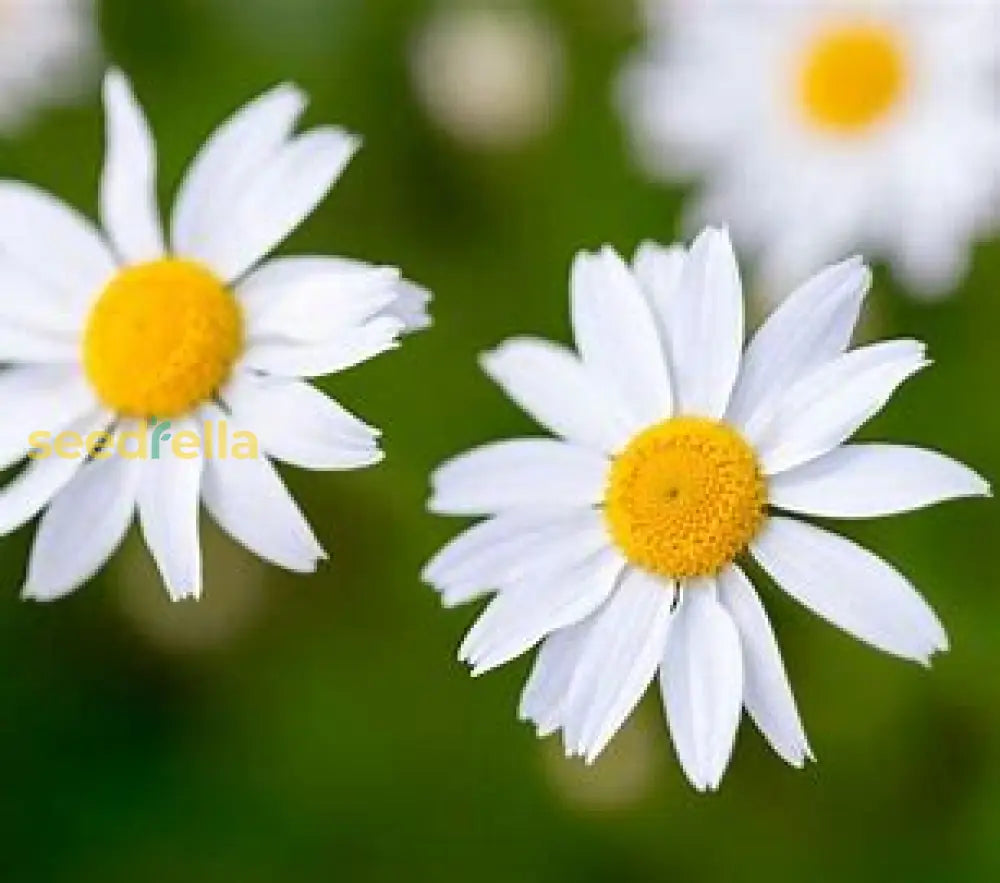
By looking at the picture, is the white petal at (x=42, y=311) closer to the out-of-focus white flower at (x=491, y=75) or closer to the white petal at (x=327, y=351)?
the white petal at (x=327, y=351)

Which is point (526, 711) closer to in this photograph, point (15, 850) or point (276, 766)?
point (276, 766)

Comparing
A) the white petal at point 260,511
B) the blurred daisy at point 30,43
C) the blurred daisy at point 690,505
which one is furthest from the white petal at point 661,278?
the blurred daisy at point 30,43

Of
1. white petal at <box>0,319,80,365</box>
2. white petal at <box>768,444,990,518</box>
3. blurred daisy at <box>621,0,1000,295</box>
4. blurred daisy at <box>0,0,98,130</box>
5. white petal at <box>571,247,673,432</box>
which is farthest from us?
blurred daisy at <box>0,0,98,130</box>

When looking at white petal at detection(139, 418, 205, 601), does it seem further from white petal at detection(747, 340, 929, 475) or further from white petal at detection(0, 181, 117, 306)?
white petal at detection(747, 340, 929, 475)

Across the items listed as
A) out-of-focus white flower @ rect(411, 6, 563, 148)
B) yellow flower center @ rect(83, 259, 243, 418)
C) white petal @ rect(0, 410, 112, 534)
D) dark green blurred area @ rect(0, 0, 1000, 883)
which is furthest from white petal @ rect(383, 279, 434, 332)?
out-of-focus white flower @ rect(411, 6, 563, 148)

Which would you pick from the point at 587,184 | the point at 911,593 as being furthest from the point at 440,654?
the point at 911,593
